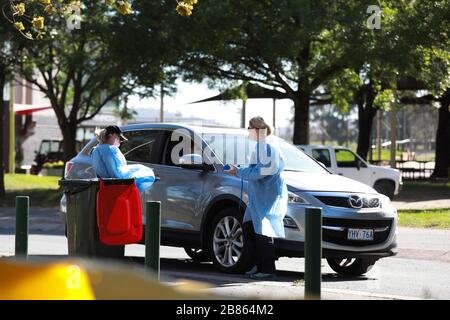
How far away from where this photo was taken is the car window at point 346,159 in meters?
23.5

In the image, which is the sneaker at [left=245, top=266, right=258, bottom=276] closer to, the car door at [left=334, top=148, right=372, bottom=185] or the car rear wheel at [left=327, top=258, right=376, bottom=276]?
the car rear wheel at [left=327, top=258, right=376, bottom=276]

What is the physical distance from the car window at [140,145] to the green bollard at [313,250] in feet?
15.3

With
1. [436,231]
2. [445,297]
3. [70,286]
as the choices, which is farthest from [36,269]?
[436,231]

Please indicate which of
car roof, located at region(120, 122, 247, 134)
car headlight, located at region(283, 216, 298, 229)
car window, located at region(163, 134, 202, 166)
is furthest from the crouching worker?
car roof, located at region(120, 122, 247, 134)

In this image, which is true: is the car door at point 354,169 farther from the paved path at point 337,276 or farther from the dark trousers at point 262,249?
the dark trousers at point 262,249

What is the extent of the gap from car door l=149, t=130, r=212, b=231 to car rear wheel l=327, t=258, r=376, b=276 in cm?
178

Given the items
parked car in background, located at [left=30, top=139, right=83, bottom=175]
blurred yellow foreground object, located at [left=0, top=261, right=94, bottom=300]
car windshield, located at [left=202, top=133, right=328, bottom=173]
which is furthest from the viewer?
parked car in background, located at [left=30, top=139, right=83, bottom=175]

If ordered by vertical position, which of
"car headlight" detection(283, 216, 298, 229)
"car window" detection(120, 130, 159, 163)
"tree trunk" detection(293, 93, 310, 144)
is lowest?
"car headlight" detection(283, 216, 298, 229)

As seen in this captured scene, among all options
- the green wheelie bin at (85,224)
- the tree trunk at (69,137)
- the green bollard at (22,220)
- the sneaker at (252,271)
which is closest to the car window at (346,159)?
the tree trunk at (69,137)

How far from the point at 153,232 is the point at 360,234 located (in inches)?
115

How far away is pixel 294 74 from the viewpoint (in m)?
24.3

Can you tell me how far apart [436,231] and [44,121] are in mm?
39166

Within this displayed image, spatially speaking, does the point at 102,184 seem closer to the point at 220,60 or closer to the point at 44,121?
the point at 220,60

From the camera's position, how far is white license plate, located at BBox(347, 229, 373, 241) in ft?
31.3
